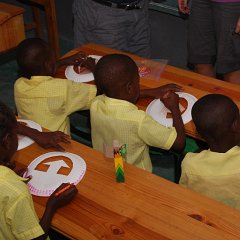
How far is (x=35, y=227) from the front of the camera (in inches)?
59.8

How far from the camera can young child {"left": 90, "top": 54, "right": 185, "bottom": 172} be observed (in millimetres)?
2039

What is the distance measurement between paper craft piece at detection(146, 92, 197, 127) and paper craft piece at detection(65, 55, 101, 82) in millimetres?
477

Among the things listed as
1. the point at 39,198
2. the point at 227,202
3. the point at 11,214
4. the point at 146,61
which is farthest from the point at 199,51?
the point at 11,214

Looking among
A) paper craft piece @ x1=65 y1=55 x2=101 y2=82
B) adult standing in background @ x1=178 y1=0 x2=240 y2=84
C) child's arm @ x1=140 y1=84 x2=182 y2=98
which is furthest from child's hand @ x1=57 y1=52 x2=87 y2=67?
adult standing in background @ x1=178 y1=0 x2=240 y2=84

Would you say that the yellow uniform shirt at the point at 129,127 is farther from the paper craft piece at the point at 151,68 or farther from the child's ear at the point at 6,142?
the child's ear at the point at 6,142

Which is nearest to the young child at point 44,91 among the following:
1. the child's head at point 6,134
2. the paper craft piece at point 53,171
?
the paper craft piece at point 53,171

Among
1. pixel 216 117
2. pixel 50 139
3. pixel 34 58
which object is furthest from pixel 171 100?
pixel 34 58

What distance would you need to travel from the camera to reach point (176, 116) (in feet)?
7.00

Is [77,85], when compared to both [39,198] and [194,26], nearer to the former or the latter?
[39,198]

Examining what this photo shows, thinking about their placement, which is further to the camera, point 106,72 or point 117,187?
point 106,72

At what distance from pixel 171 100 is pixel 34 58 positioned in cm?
75

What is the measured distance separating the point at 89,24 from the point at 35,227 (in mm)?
2030

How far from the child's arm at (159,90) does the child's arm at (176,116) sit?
0.07 metres

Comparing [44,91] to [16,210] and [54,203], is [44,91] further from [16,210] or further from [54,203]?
[16,210]
